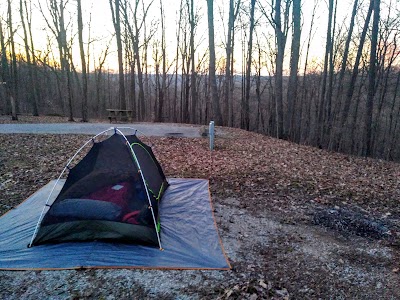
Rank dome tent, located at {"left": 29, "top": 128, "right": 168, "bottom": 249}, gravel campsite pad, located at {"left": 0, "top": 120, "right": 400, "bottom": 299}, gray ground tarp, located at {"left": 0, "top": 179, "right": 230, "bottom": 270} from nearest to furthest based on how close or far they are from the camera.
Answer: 1. gravel campsite pad, located at {"left": 0, "top": 120, "right": 400, "bottom": 299}
2. gray ground tarp, located at {"left": 0, "top": 179, "right": 230, "bottom": 270}
3. dome tent, located at {"left": 29, "top": 128, "right": 168, "bottom": 249}

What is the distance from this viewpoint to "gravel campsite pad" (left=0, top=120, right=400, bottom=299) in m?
3.17

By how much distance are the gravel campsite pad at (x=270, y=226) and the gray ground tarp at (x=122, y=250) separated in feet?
0.43

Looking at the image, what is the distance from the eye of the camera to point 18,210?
4.98 metres

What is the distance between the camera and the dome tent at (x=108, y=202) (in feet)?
12.8

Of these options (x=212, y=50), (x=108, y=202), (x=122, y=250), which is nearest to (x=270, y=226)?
(x=122, y=250)

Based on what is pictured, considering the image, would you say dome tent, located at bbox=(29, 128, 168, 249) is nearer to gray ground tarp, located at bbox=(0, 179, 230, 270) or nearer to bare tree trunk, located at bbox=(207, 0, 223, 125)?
gray ground tarp, located at bbox=(0, 179, 230, 270)

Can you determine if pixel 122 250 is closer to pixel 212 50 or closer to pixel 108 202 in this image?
pixel 108 202

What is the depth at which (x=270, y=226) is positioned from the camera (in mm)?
4773

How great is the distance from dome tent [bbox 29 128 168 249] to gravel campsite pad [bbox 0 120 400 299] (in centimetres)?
61

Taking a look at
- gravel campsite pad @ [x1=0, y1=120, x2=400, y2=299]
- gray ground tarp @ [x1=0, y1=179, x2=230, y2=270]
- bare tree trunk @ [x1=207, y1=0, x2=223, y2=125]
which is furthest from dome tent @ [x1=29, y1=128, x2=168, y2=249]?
bare tree trunk @ [x1=207, y1=0, x2=223, y2=125]

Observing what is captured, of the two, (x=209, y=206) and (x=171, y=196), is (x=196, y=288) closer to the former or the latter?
(x=209, y=206)

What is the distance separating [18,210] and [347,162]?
8956 mm

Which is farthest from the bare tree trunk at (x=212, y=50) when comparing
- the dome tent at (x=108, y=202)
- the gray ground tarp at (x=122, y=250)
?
the gray ground tarp at (x=122, y=250)

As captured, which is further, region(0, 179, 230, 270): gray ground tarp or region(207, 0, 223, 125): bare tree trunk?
region(207, 0, 223, 125): bare tree trunk
